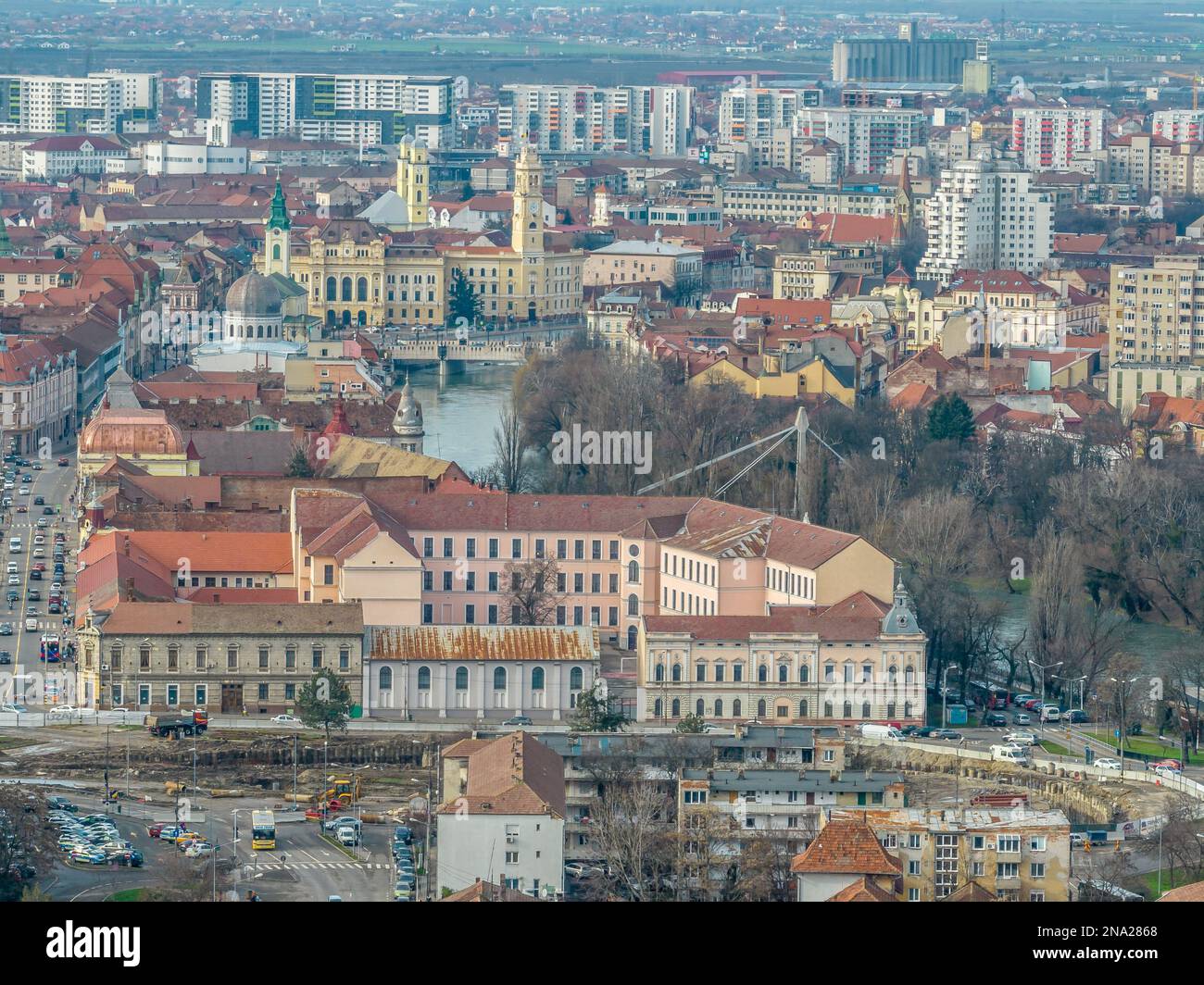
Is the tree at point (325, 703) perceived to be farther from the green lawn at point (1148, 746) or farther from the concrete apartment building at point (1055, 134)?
the concrete apartment building at point (1055, 134)

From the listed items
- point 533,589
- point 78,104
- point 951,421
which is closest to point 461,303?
point 951,421

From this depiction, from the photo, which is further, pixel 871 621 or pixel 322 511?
pixel 322 511

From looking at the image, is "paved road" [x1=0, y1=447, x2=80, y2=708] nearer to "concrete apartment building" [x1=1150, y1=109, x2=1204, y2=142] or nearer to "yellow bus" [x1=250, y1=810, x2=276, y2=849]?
"yellow bus" [x1=250, y1=810, x2=276, y2=849]

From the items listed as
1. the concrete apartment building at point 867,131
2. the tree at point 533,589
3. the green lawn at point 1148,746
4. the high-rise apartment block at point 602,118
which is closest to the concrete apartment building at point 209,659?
the tree at point 533,589

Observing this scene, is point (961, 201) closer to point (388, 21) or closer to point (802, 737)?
point (802, 737)

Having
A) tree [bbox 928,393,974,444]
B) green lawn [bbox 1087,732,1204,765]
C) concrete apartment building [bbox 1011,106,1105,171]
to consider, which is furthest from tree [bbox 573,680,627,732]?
A: concrete apartment building [bbox 1011,106,1105,171]

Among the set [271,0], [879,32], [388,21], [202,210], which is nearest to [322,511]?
[202,210]
